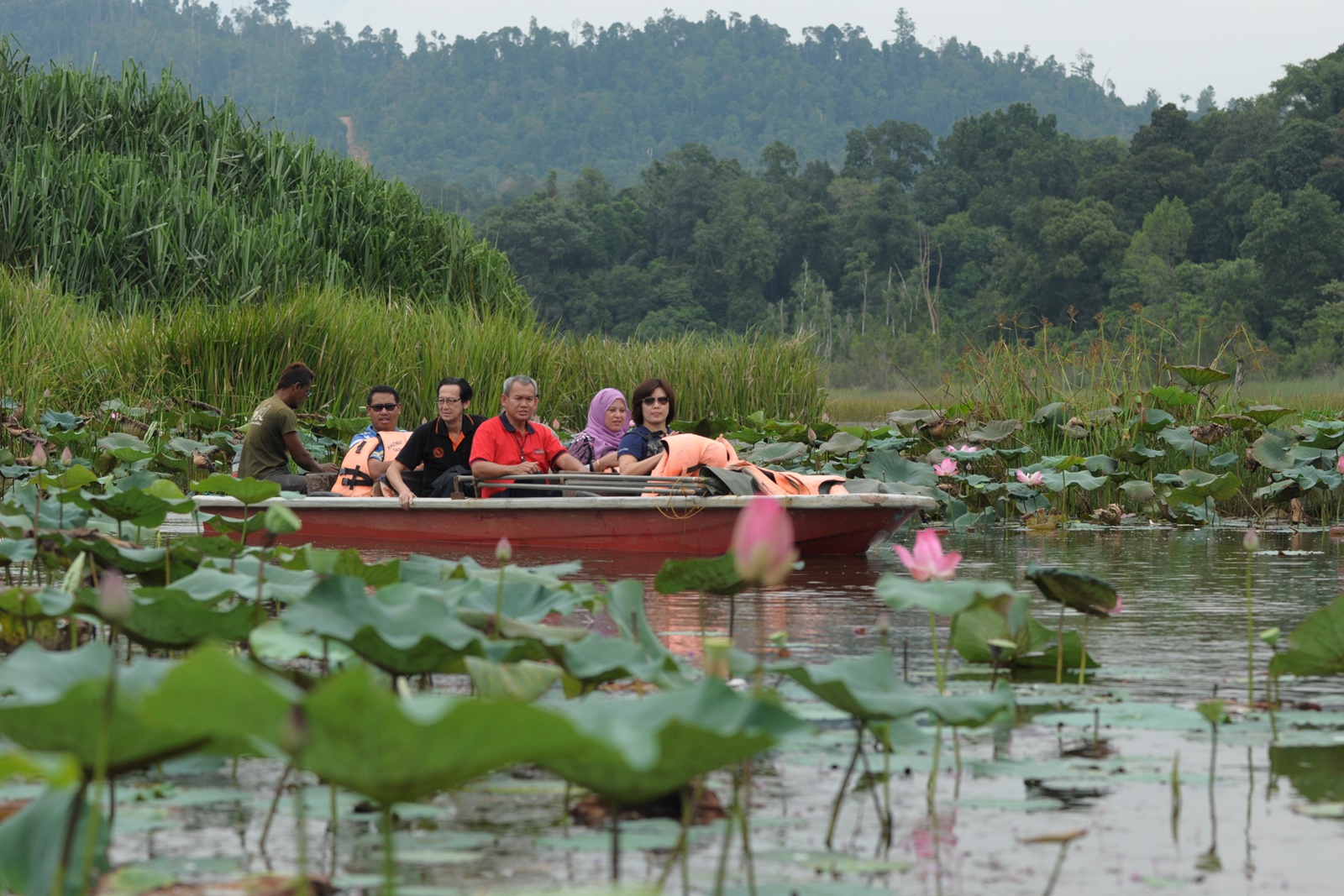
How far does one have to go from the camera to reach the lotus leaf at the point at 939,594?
2607 millimetres

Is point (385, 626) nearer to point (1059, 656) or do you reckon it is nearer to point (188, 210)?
point (1059, 656)

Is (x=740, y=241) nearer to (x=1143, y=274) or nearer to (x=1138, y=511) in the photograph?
(x=1143, y=274)

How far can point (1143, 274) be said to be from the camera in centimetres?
4197

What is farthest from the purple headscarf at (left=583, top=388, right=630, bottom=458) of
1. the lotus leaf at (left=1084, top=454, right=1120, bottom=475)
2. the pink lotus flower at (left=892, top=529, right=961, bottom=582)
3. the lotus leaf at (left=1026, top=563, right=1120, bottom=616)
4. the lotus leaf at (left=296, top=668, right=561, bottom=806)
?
the lotus leaf at (left=296, top=668, right=561, bottom=806)

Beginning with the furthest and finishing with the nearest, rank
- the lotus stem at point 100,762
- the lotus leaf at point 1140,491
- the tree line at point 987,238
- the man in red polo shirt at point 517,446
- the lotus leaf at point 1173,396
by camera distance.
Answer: the tree line at point 987,238 → the lotus leaf at point 1173,396 → the lotus leaf at point 1140,491 → the man in red polo shirt at point 517,446 → the lotus stem at point 100,762

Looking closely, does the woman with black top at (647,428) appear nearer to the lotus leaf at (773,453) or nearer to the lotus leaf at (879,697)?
the lotus leaf at (773,453)

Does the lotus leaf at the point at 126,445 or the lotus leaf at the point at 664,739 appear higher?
the lotus leaf at the point at 126,445

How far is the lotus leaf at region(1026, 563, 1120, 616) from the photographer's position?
3.53 meters

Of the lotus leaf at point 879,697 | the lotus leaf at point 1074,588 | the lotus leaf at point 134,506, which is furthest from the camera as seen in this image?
the lotus leaf at point 134,506

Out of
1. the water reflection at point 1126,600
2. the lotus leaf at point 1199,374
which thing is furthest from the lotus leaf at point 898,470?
the lotus leaf at point 1199,374

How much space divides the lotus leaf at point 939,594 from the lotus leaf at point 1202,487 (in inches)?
266

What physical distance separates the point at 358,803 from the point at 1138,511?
9129mm

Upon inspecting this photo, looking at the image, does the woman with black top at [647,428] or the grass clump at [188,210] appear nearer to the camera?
the woman with black top at [647,428]

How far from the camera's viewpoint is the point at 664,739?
5.34 ft
